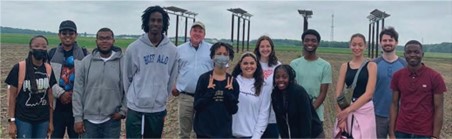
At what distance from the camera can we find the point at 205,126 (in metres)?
4.89

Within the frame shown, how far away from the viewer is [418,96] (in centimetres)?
478

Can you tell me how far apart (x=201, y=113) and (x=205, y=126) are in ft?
0.45

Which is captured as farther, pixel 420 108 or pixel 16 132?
pixel 16 132

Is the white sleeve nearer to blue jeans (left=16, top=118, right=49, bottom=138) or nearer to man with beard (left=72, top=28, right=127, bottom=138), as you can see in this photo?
man with beard (left=72, top=28, right=127, bottom=138)

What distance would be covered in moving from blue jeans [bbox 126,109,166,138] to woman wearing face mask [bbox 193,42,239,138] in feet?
1.36

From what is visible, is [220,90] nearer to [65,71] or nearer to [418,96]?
[65,71]

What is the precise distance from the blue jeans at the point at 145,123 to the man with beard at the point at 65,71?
0.76 metres

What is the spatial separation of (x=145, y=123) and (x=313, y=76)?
1.82 m

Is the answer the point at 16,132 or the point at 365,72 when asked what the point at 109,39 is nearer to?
the point at 16,132

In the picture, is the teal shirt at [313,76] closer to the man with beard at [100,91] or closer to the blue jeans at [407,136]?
the blue jeans at [407,136]

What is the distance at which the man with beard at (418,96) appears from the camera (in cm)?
475

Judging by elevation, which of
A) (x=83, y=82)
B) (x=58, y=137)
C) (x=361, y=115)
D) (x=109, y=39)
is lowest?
(x=58, y=137)

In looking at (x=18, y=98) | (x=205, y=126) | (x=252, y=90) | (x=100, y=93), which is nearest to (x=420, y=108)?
(x=252, y=90)

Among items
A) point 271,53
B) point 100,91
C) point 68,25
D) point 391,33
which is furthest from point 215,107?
point 391,33
